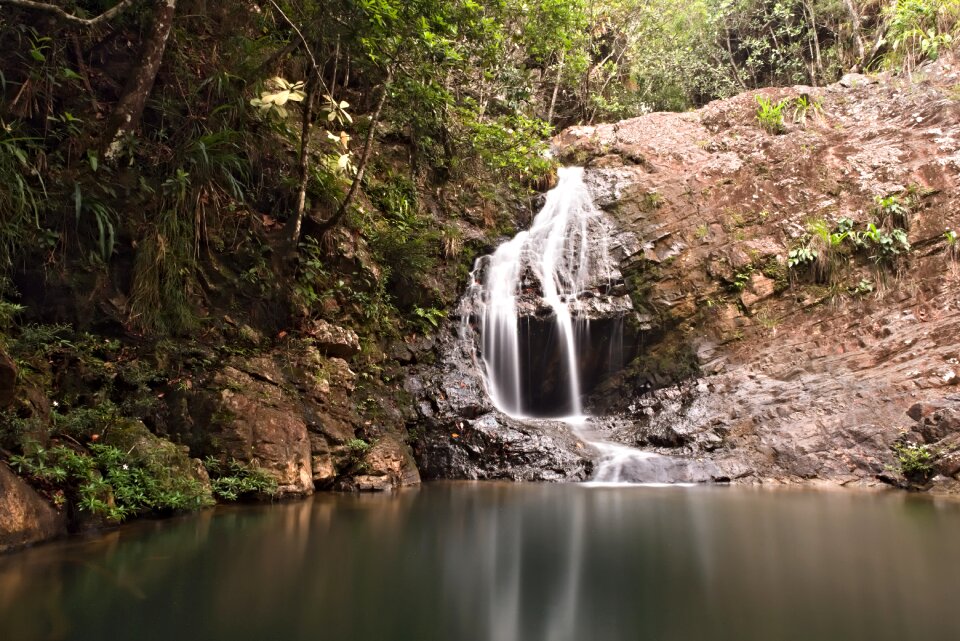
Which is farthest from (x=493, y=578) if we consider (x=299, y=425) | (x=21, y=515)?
(x=299, y=425)

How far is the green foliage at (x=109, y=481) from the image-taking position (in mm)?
3885

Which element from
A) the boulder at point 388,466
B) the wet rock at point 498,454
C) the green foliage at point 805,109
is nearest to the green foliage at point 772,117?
the green foliage at point 805,109

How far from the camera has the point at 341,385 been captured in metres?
7.59

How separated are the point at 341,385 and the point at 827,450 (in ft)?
22.5

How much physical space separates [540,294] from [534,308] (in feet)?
1.37

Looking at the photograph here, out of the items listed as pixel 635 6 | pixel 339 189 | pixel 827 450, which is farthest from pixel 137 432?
pixel 635 6

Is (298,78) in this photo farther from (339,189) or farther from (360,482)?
(360,482)

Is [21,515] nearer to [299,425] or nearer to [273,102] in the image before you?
[299,425]

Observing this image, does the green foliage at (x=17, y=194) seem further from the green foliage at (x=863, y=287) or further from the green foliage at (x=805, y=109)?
the green foliage at (x=805, y=109)

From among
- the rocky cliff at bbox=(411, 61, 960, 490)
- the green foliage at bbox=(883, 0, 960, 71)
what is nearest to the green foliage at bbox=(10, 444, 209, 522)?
the rocky cliff at bbox=(411, 61, 960, 490)

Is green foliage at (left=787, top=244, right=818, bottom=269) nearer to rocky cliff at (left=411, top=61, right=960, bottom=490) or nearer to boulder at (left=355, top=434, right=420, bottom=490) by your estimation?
rocky cliff at (left=411, top=61, right=960, bottom=490)

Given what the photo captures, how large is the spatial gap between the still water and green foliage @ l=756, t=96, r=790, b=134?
32.5ft

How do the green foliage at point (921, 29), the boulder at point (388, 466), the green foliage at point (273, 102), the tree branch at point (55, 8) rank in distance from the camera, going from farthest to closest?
the green foliage at point (921, 29), the boulder at point (388, 466), the green foliage at point (273, 102), the tree branch at point (55, 8)

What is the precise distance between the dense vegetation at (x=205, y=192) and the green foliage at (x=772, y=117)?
3.35 meters
